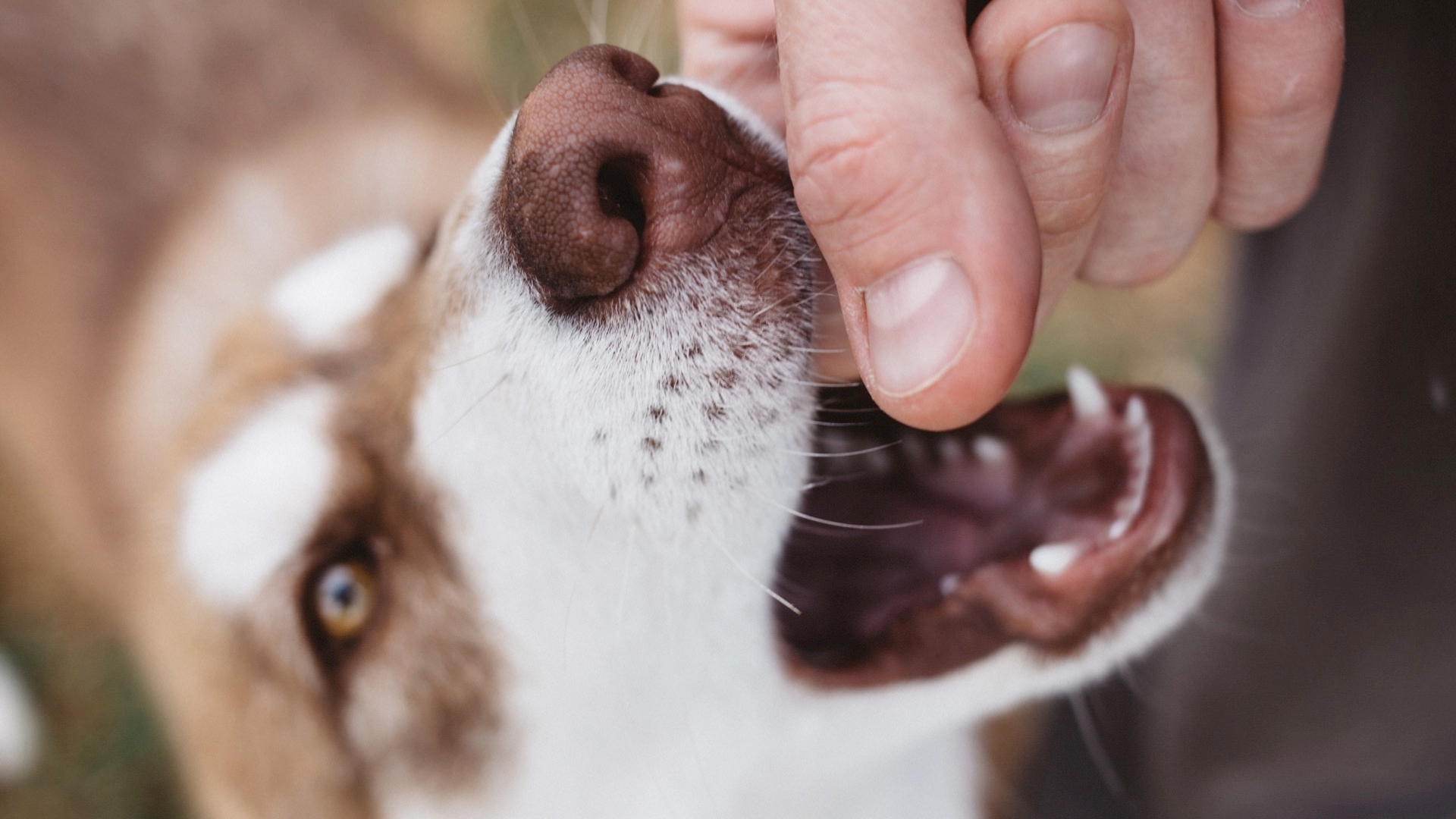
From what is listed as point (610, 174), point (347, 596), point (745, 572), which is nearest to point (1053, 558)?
point (745, 572)

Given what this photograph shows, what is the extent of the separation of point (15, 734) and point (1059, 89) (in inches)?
145

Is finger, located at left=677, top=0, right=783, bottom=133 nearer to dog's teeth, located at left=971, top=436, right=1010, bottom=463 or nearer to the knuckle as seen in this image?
the knuckle

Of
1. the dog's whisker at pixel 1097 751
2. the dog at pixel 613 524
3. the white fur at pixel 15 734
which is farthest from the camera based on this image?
the white fur at pixel 15 734

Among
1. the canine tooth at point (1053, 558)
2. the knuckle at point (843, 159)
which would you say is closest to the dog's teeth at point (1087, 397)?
the canine tooth at point (1053, 558)

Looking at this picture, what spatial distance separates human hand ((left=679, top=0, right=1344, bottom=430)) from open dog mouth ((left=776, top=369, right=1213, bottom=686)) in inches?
15.9

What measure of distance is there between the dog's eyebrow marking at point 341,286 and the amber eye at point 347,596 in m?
0.39

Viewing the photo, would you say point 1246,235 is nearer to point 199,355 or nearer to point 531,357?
point 531,357

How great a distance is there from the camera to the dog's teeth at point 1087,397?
148 centimetres

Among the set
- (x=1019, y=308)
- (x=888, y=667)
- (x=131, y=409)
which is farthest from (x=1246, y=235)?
(x=131, y=409)

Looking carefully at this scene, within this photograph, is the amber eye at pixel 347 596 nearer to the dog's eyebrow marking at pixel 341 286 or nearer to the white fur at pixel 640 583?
the white fur at pixel 640 583

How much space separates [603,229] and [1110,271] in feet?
2.10

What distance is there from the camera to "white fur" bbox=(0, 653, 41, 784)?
326cm

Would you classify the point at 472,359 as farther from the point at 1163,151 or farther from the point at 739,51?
the point at 1163,151

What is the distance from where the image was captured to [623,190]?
1008 millimetres
